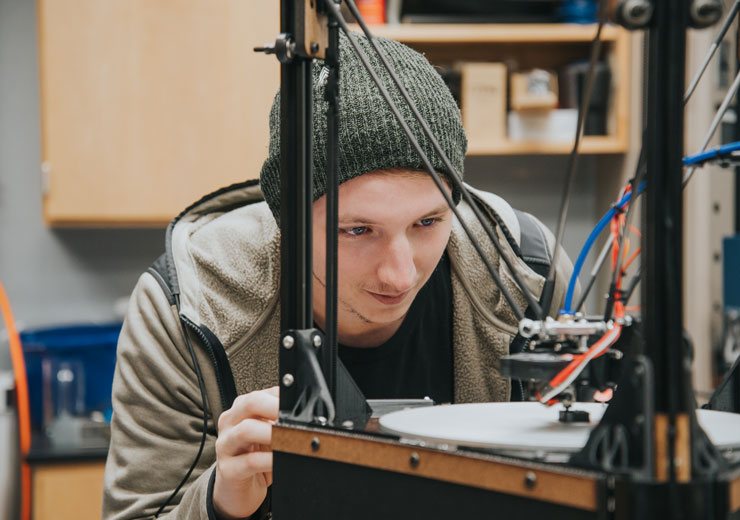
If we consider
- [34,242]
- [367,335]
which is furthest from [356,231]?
[34,242]

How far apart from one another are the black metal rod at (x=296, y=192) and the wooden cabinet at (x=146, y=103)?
1577 mm

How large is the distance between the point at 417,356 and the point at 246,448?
54cm

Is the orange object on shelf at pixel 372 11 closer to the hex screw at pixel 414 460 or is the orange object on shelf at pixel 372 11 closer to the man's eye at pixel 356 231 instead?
the man's eye at pixel 356 231

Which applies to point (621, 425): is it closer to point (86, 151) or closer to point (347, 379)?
point (347, 379)

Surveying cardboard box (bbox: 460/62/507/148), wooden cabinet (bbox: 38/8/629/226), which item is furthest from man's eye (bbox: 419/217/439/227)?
cardboard box (bbox: 460/62/507/148)

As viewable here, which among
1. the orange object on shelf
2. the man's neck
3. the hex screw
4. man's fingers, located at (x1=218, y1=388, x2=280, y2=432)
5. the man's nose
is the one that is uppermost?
the orange object on shelf

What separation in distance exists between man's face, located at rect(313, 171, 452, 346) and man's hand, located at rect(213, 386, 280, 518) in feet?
0.73

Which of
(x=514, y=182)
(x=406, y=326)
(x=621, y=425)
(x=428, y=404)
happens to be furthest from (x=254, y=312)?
(x=514, y=182)

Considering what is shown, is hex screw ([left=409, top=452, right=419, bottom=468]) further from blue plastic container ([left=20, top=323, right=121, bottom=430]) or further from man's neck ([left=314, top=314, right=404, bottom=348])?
blue plastic container ([left=20, top=323, right=121, bottom=430])

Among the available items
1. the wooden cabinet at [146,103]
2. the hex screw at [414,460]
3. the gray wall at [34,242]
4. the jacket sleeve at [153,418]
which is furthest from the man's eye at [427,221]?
the gray wall at [34,242]

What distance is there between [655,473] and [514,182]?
7.37 feet

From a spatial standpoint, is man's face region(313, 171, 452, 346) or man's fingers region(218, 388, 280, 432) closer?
man's fingers region(218, 388, 280, 432)

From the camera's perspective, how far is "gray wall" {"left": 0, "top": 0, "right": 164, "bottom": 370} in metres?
2.40

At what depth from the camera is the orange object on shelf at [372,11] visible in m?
2.28
